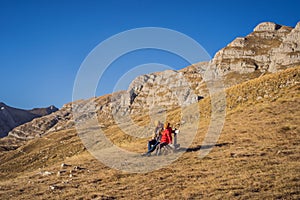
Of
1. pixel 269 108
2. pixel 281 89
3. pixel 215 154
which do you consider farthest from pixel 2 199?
pixel 281 89

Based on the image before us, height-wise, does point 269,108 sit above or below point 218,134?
above

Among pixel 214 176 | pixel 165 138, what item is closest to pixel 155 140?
pixel 165 138

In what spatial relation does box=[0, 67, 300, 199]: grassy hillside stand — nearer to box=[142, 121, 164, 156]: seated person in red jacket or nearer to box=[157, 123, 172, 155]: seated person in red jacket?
box=[157, 123, 172, 155]: seated person in red jacket

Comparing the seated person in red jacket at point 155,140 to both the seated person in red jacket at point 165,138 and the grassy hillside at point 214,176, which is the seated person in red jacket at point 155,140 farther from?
the grassy hillside at point 214,176

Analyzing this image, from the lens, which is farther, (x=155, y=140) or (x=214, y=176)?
(x=155, y=140)

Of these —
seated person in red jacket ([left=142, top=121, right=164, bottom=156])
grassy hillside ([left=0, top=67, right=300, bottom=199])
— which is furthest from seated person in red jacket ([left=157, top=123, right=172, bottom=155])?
grassy hillside ([left=0, top=67, right=300, bottom=199])

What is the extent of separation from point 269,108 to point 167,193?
26.1 meters

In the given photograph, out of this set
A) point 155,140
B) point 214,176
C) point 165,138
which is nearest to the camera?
point 214,176

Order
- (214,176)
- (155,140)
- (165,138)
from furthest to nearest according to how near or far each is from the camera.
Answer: (155,140)
(165,138)
(214,176)

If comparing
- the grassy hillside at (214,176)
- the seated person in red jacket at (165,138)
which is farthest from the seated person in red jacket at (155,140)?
the grassy hillside at (214,176)

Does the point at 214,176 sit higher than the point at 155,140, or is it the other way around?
the point at 155,140

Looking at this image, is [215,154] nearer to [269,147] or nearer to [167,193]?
[269,147]

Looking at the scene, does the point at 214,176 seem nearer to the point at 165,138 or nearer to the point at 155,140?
the point at 165,138

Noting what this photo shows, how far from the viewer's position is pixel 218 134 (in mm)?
30000
